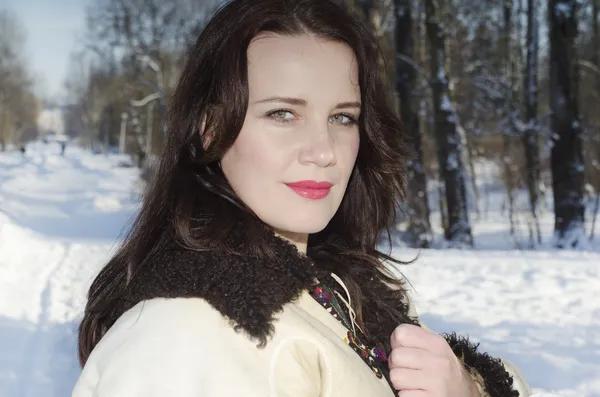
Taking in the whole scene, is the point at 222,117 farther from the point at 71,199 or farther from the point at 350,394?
the point at 71,199

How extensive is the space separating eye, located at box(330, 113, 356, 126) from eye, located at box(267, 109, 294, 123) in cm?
16

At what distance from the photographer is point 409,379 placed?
146 centimetres

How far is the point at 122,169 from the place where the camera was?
34.6m

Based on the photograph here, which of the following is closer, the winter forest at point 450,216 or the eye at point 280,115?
the eye at point 280,115

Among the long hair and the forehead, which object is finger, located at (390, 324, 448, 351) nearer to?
the long hair

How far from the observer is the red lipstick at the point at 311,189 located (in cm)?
149

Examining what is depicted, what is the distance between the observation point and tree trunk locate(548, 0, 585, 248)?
28.6 feet

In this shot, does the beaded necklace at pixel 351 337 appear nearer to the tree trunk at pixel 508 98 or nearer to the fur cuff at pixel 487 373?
the fur cuff at pixel 487 373

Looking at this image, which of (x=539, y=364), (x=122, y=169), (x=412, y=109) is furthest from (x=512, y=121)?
(x=122, y=169)

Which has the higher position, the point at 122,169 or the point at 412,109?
the point at 412,109

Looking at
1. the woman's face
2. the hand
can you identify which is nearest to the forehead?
A: the woman's face

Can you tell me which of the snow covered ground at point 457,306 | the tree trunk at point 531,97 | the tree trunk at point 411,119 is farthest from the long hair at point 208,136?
the tree trunk at point 531,97

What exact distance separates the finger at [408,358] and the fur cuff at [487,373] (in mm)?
407

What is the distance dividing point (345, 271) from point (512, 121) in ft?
40.2
